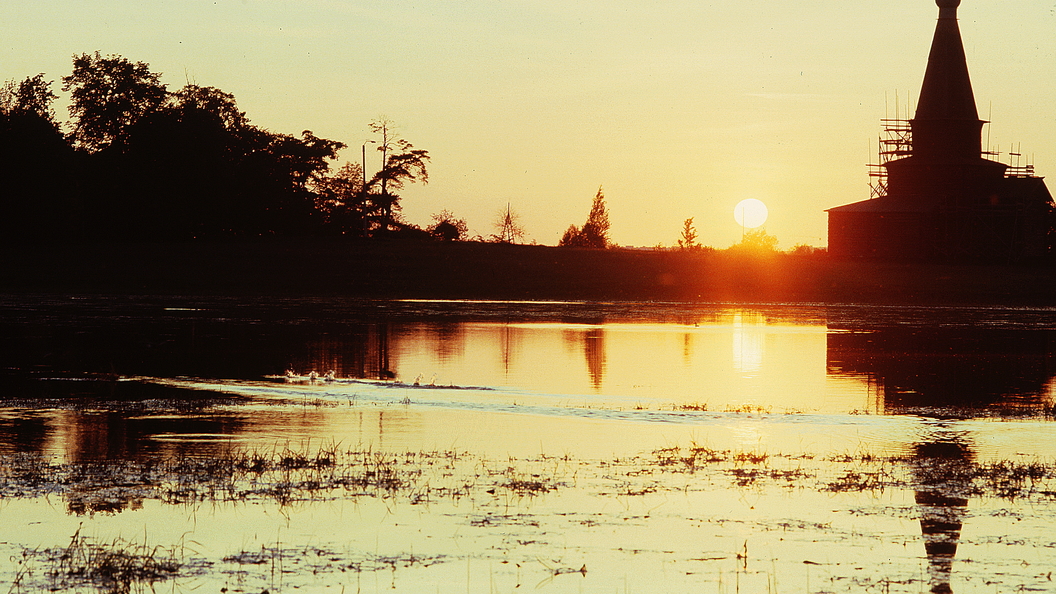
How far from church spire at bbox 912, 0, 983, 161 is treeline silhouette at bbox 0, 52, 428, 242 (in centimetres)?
5062

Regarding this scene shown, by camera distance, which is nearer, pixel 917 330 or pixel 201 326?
pixel 201 326

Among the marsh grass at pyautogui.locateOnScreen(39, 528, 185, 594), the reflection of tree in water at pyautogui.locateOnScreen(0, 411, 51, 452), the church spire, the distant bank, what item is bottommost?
the marsh grass at pyautogui.locateOnScreen(39, 528, 185, 594)

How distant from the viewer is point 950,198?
312ft

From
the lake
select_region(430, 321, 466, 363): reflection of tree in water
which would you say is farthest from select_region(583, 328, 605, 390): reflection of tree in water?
select_region(430, 321, 466, 363): reflection of tree in water

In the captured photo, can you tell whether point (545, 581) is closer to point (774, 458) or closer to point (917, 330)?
point (774, 458)

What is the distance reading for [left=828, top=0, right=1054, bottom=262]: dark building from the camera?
9375 cm

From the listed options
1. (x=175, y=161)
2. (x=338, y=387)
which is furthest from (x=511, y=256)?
(x=338, y=387)

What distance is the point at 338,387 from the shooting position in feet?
82.0

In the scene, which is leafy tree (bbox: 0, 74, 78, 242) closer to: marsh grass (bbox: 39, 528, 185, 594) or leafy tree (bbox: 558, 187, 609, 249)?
leafy tree (bbox: 558, 187, 609, 249)

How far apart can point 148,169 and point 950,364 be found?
3508 inches

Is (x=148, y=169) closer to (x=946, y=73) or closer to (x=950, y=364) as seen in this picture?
(x=946, y=73)

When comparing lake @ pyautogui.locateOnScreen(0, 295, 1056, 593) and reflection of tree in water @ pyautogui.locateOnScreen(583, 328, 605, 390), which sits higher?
reflection of tree in water @ pyautogui.locateOnScreen(583, 328, 605, 390)

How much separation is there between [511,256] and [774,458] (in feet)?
237

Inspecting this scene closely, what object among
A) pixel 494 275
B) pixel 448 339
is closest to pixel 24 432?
pixel 448 339
